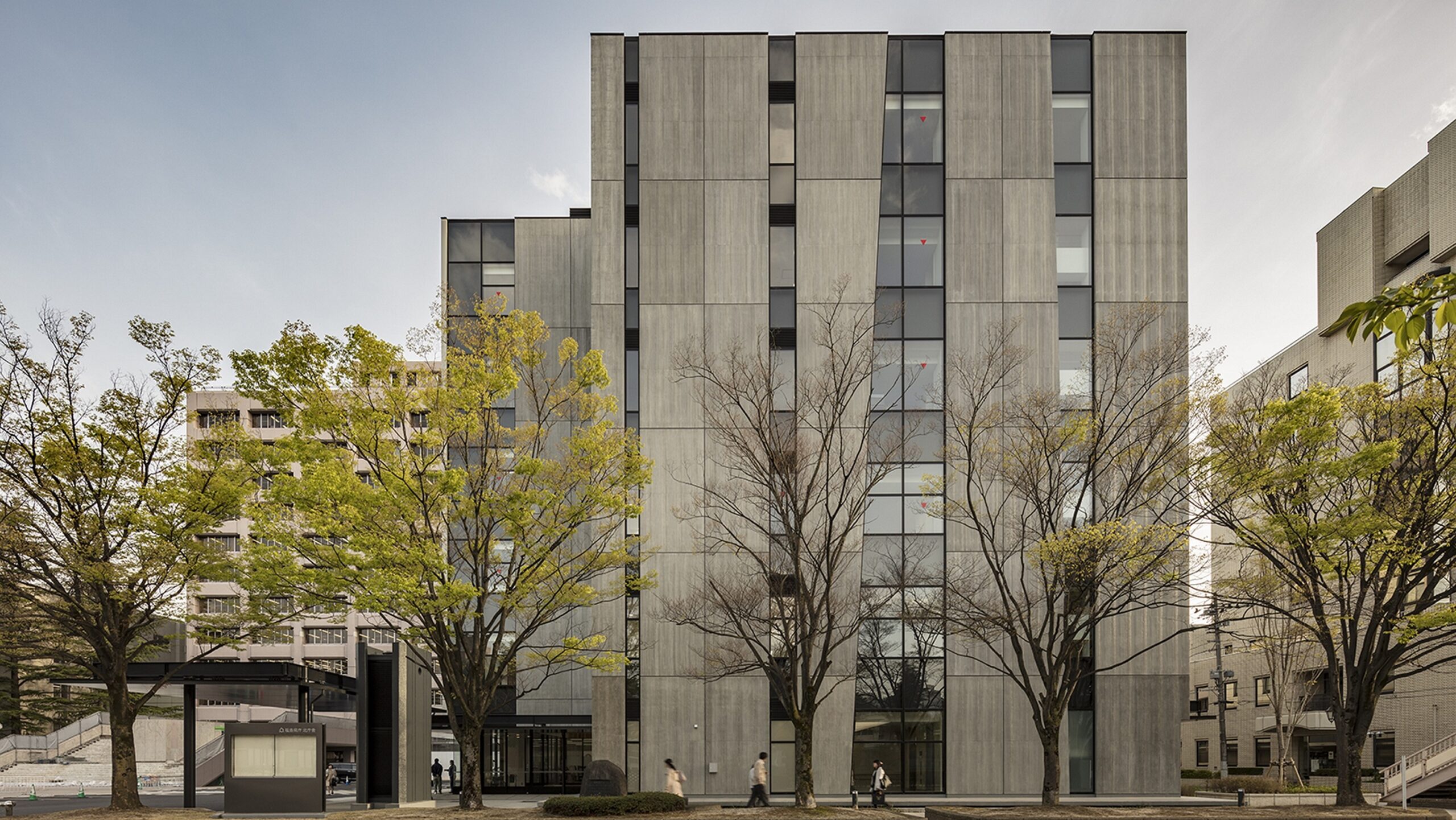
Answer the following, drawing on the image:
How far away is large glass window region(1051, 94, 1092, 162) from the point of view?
32812 millimetres

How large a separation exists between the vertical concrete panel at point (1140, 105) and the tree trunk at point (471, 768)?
2556 centimetres

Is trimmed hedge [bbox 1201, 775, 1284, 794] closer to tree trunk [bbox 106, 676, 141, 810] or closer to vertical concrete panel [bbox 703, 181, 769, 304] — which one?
vertical concrete panel [bbox 703, 181, 769, 304]

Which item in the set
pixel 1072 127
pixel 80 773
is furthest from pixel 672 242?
pixel 80 773

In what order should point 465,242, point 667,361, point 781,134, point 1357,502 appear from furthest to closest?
point 465,242 → point 781,134 → point 667,361 → point 1357,502

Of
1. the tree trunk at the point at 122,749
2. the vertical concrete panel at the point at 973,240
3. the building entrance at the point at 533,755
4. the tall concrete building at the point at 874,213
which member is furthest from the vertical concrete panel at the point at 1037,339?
the tree trunk at the point at 122,749

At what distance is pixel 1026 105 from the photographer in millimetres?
32781

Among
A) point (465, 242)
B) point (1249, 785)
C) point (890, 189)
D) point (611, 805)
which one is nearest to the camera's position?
point (611, 805)

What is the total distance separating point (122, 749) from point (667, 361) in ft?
60.0

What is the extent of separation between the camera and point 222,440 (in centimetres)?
2459

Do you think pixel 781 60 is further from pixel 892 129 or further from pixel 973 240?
pixel 973 240

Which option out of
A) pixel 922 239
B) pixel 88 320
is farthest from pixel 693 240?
pixel 88 320

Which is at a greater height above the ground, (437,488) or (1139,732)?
(437,488)

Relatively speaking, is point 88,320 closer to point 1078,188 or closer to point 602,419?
point 602,419

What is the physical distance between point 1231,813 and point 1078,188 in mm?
19412
